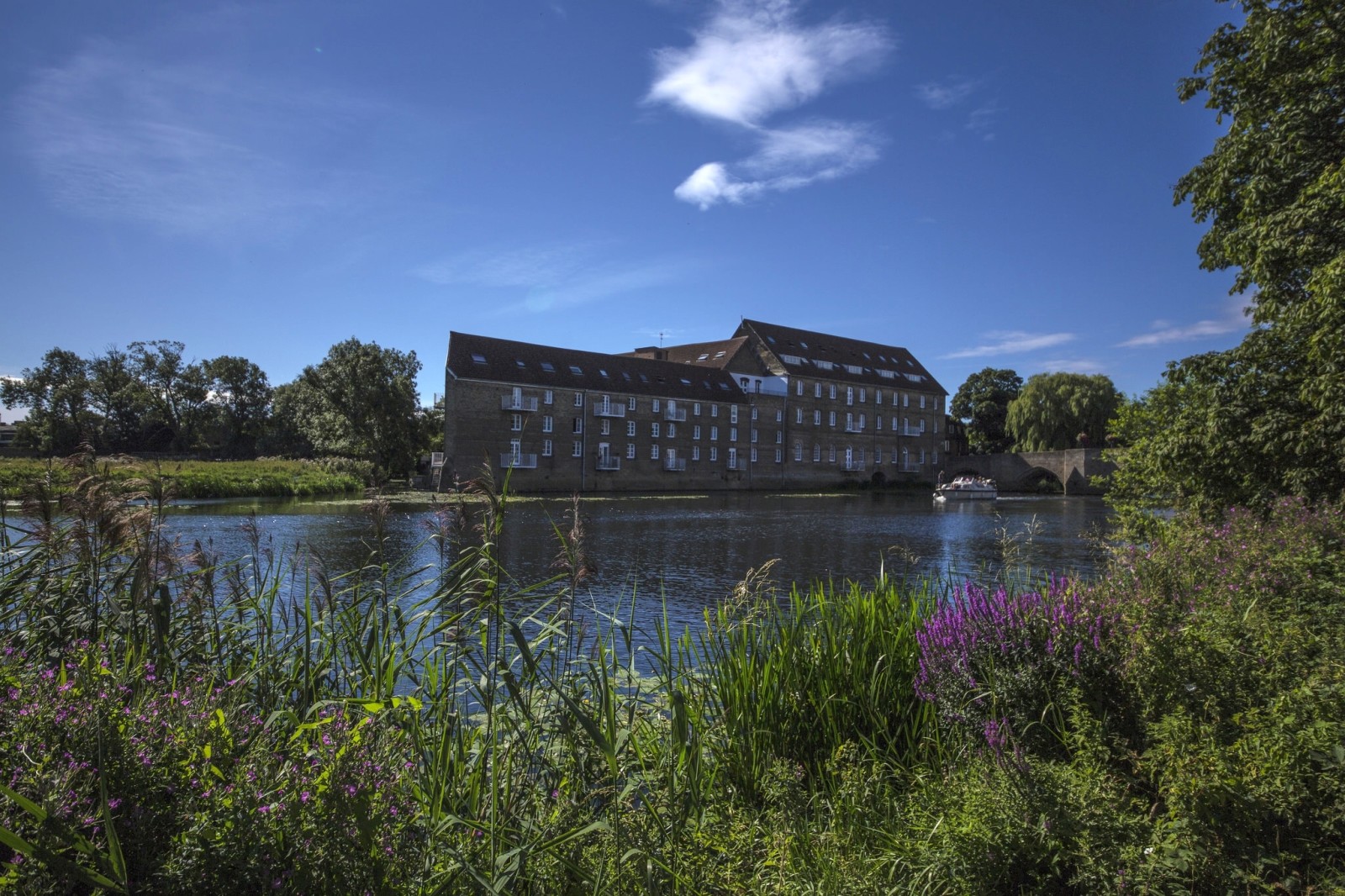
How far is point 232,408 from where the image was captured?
80500mm

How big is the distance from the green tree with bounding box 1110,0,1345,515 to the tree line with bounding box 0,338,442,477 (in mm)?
47122

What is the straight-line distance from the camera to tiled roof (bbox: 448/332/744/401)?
53.2m

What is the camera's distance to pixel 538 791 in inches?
133

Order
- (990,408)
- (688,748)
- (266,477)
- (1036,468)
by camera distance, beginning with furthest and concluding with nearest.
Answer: (990,408) → (1036,468) → (266,477) → (688,748)

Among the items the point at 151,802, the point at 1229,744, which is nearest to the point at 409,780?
the point at 151,802

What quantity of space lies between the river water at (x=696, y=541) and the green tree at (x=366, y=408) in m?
12.9

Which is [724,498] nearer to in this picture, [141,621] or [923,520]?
[923,520]

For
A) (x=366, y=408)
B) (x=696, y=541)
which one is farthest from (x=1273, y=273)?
(x=366, y=408)

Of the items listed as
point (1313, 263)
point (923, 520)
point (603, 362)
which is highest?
point (603, 362)

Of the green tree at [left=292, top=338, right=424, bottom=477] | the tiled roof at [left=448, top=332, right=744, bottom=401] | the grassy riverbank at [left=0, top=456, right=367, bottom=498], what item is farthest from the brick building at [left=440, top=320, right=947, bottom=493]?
the grassy riverbank at [left=0, top=456, right=367, bottom=498]

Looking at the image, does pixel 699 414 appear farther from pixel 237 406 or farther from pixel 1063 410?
pixel 237 406

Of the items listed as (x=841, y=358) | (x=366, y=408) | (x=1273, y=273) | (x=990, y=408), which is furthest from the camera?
(x=990, y=408)

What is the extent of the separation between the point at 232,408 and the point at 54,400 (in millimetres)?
14703

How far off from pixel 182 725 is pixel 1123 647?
14.0 feet
